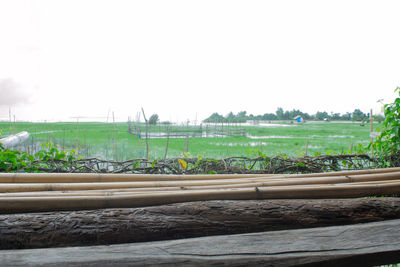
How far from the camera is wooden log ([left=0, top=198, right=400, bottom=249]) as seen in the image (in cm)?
52

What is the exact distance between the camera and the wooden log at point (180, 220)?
20.6 inches

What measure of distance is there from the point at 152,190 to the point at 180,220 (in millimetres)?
145

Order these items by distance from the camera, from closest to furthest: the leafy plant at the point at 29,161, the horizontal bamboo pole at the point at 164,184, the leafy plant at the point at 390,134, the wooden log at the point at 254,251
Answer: the wooden log at the point at 254,251 < the horizontal bamboo pole at the point at 164,184 < the leafy plant at the point at 29,161 < the leafy plant at the point at 390,134

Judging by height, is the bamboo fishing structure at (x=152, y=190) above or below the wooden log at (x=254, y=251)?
above

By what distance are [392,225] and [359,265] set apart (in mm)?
133

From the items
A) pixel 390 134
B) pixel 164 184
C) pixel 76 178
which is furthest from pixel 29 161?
pixel 390 134

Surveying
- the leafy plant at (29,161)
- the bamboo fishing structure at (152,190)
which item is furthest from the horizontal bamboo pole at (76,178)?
the leafy plant at (29,161)

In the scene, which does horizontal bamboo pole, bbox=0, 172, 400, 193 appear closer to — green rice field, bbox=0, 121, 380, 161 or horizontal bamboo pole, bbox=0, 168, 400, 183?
horizontal bamboo pole, bbox=0, 168, 400, 183

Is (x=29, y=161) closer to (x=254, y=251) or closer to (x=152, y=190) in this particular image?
(x=152, y=190)

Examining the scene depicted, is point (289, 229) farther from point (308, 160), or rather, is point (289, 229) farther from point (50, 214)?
point (308, 160)

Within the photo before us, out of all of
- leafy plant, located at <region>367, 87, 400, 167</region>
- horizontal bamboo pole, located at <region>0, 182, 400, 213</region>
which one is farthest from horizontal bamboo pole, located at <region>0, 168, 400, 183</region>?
leafy plant, located at <region>367, 87, 400, 167</region>

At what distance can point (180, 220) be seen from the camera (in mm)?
564

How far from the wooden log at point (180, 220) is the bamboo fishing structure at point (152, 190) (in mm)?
34

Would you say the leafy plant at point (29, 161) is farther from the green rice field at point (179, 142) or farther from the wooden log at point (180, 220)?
the wooden log at point (180, 220)
